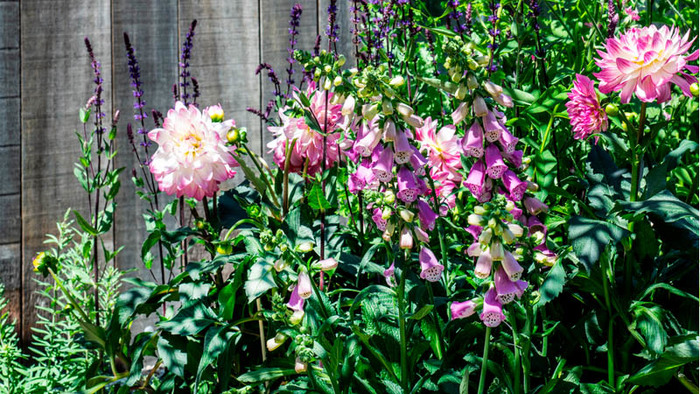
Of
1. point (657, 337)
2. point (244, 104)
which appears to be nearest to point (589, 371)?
point (657, 337)

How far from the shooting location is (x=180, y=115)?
1.30 meters

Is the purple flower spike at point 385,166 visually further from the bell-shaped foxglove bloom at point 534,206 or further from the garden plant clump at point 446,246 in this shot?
the bell-shaped foxglove bloom at point 534,206

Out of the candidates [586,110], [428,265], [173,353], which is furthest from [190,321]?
[586,110]

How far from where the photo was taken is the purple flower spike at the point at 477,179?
926 mm

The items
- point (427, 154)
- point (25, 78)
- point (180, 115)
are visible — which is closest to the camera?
point (427, 154)

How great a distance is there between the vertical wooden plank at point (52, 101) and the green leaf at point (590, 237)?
1523mm

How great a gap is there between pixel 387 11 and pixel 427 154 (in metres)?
0.45

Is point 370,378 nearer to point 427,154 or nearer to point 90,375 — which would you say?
point 427,154

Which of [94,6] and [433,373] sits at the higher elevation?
[94,6]

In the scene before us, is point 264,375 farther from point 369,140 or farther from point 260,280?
point 369,140

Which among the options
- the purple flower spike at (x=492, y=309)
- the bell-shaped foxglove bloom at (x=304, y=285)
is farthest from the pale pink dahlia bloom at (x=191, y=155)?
the purple flower spike at (x=492, y=309)

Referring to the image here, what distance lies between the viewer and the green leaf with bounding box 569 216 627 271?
3.14 ft

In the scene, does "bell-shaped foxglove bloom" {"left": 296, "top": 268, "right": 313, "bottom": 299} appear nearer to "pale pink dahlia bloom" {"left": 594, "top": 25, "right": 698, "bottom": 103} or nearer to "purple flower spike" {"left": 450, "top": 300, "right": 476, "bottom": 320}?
"purple flower spike" {"left": 450, "top": 300, "right": 476, "bottom": 320}

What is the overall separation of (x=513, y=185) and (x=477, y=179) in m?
0.05
